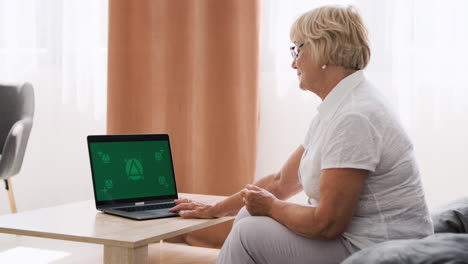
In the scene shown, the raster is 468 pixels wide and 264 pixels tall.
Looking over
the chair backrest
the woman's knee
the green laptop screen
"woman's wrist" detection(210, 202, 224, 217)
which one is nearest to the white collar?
the woman's knee

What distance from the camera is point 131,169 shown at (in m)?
2.14

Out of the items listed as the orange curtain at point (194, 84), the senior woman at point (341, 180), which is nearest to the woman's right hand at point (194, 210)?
the senior woman at point (341, 180)

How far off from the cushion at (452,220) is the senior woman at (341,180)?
33 cm

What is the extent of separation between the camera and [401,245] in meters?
1.31

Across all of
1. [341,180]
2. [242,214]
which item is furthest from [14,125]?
[341,180]

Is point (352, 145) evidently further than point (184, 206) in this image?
No

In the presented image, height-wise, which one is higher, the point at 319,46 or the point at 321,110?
the point at 319,46

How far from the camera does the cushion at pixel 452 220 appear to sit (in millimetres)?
1905

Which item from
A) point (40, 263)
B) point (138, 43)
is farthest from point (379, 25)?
point (40, 263)

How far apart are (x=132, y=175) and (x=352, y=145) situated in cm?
90

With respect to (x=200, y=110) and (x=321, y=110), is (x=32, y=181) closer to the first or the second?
(x=200, y=110)

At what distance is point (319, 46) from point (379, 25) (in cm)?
157

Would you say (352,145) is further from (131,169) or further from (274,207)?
(131,169)

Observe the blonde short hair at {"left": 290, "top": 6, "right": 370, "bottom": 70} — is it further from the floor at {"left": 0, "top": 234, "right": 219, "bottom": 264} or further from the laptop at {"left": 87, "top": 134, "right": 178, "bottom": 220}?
the floor at {"left": 0, "top": 234, "right": 219, "bottom": 264}
